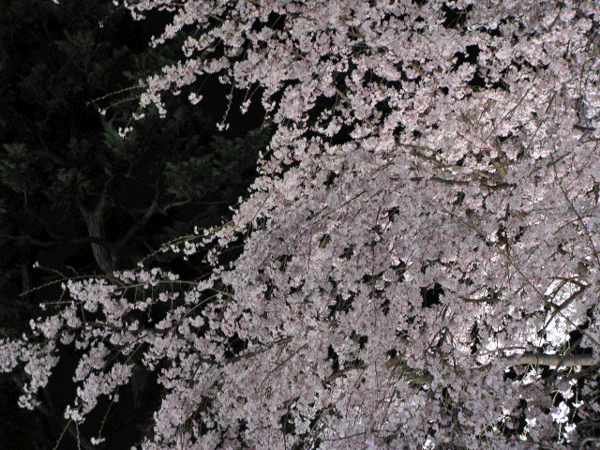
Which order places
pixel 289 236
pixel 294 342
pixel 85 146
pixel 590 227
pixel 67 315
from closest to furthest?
pixel 590 227, pixel 289 236, pixel 294 342, pixel 67 315, pixel 85 146

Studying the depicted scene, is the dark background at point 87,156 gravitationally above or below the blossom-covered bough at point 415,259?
above

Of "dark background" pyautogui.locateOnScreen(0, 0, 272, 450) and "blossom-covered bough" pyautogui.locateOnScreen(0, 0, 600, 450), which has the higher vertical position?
"dark background" pyautogui.locateOnScreen(0, 0, 272, 450)

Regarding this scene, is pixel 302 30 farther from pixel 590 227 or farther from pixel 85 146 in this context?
pixel 85 146

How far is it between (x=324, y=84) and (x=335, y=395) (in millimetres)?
2411

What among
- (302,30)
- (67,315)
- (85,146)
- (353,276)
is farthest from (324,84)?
(85,146)

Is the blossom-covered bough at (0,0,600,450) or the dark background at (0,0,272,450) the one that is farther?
the dark background at (0,0,272,450)

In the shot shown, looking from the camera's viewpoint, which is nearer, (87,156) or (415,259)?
(415,259)

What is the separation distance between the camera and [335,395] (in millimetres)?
4512

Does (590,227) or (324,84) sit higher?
(324,84)

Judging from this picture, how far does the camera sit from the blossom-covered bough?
10.5ft

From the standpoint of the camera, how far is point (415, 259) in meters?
3.63

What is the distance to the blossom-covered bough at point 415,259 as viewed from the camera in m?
3.21

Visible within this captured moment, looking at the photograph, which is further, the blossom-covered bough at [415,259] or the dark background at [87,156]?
the dark background at [87,156]

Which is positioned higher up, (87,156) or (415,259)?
(87,156)
